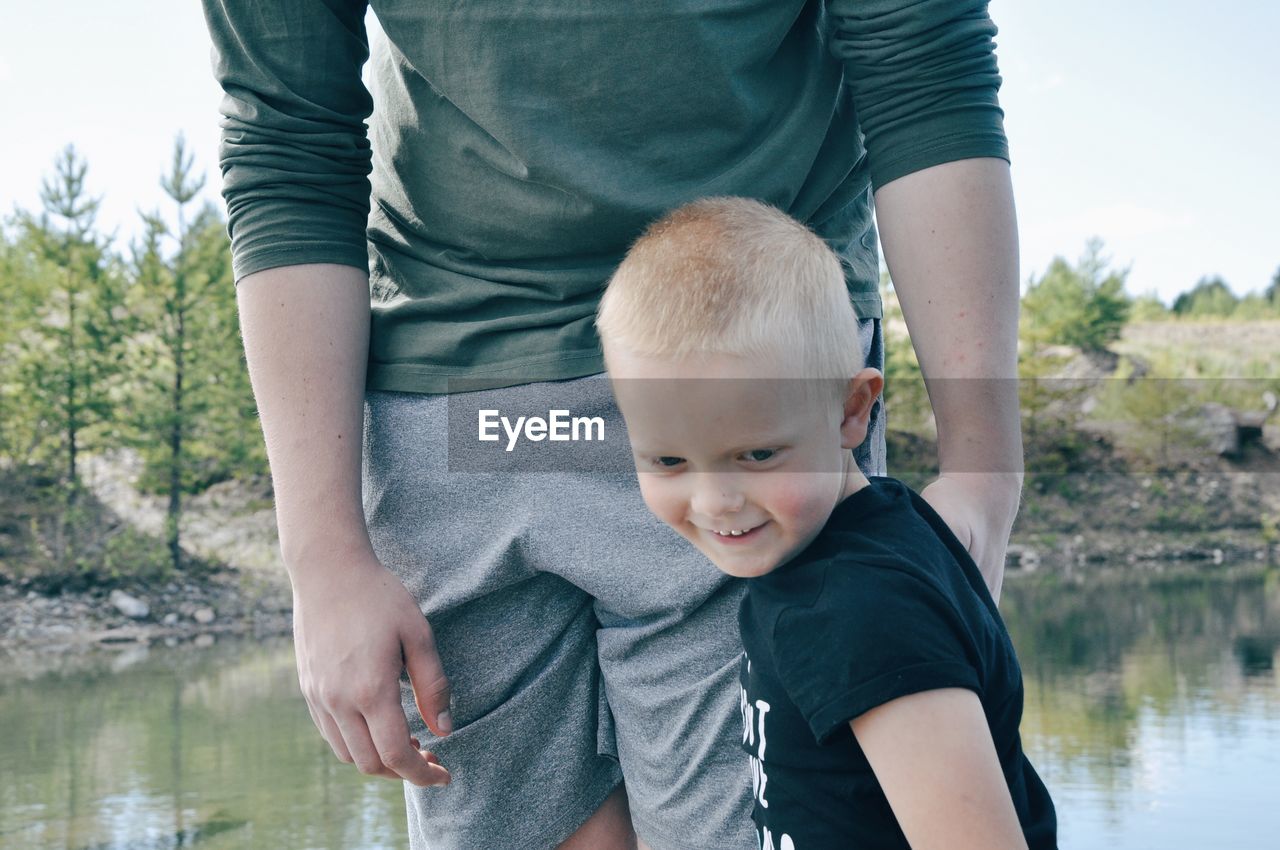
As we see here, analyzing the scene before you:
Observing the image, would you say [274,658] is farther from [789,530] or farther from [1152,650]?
[789,530]

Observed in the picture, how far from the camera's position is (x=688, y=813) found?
0.76 metres

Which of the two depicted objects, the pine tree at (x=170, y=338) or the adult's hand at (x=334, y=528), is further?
the pine tree at (x=170, y=338)

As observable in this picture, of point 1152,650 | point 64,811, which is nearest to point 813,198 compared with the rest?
point 64,811

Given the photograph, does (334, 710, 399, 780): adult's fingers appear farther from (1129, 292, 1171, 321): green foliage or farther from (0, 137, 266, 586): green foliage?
(1129, 292, 1171, 321): green foliage

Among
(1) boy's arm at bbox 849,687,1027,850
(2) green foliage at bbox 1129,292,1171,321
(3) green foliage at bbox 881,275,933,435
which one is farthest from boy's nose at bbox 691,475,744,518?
(2) green foliage at bbox 1129,292,1171,321

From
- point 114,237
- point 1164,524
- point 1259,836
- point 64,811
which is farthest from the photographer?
point 1164,524

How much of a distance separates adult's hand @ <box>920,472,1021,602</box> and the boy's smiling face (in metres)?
0.09

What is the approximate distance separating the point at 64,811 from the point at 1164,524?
21.9ft

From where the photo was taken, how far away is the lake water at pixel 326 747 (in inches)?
116

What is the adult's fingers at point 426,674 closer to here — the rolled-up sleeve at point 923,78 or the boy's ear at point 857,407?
the boy's ear at point 857,407

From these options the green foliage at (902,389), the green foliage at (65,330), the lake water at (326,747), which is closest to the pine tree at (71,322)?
the green foliage at (65,330)

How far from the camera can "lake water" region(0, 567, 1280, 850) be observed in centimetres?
295

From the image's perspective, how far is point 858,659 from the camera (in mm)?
545

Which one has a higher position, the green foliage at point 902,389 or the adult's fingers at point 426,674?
the green foliage at point 902,389
